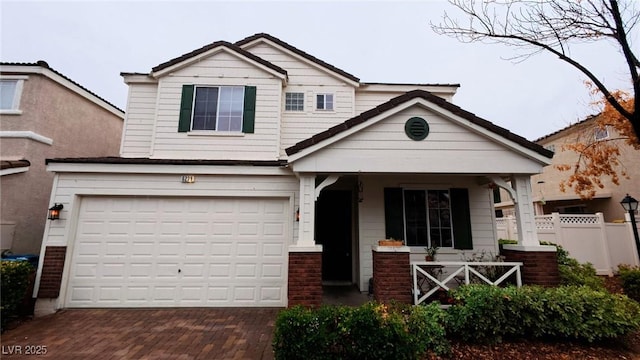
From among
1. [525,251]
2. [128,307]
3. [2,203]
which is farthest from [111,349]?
[525,251]

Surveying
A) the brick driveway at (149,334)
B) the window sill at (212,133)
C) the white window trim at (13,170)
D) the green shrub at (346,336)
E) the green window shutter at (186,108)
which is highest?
the green window shutter at (186,108)

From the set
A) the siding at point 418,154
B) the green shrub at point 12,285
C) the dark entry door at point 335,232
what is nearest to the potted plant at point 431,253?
the dark entry door at point 335,232

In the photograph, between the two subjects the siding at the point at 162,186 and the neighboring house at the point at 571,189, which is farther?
the neighboring house at the point at 571,189

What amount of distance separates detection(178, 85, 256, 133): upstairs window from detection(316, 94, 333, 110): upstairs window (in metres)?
2.21

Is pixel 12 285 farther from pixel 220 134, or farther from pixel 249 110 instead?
pixel 249 110

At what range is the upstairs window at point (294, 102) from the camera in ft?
30.4

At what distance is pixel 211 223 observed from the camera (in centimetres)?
650

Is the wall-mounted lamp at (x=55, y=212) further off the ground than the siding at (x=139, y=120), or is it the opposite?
the siding at (x=139, y=120)

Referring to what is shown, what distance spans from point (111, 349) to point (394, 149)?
617cm

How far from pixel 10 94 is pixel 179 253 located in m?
8.59

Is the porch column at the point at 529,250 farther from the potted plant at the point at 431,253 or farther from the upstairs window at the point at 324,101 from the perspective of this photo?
the upstairs window at the point at 324,101

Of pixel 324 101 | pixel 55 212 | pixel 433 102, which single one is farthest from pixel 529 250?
pixel 55 212

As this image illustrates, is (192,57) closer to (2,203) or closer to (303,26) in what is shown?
(2,203)

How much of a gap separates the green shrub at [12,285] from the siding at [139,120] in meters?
3.90
